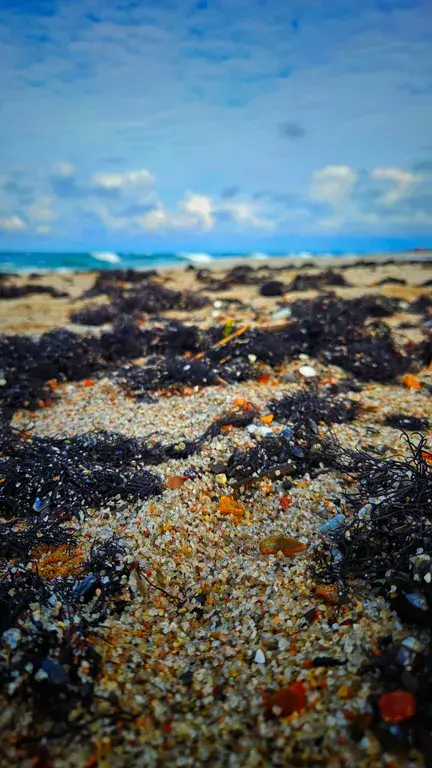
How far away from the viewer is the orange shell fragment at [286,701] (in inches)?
51.3

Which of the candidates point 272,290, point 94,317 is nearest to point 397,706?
point 94,317

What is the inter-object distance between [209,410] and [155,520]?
129 cm

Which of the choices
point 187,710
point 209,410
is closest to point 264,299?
point 209,410

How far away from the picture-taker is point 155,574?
1.97 metres

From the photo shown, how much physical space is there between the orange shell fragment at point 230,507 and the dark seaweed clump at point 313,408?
89cm

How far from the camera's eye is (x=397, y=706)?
1.20 meters

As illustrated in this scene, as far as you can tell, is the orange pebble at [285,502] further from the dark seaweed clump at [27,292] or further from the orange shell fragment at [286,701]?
the dark seaweed clump at [27,292]

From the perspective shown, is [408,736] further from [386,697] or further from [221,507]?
[221,507]

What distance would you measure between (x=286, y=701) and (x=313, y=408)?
2.15 metres

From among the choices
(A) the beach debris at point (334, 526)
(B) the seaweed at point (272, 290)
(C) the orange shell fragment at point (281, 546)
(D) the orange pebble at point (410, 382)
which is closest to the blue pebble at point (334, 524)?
(A) the beach debris at point (334, 526)

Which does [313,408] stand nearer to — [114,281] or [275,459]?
[275,459]

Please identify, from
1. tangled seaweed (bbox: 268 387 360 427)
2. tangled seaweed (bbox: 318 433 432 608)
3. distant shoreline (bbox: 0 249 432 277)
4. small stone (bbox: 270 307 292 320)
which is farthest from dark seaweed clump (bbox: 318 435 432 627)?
distant shoreline (bbox: 0 249 432 277)

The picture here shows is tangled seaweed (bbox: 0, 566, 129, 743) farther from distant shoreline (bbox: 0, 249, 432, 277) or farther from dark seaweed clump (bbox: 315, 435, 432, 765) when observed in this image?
distant shoreline (bbox: 0, 249, 432, 277)

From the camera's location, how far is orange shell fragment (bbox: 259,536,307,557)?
6.78 ft
